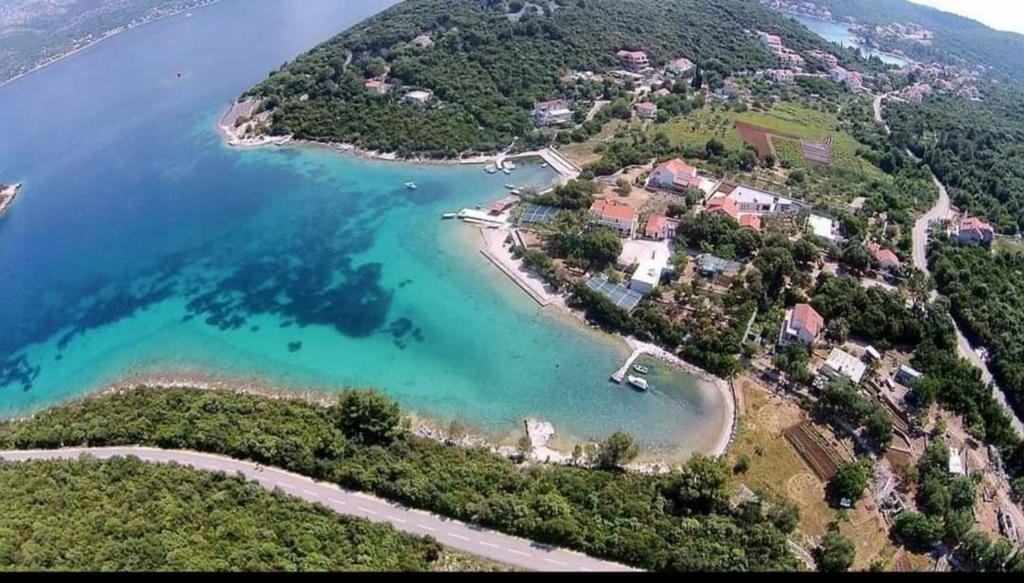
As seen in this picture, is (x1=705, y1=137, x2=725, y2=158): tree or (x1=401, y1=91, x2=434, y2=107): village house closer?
(x1=705, y1=137, x2=725, y2=158): tree

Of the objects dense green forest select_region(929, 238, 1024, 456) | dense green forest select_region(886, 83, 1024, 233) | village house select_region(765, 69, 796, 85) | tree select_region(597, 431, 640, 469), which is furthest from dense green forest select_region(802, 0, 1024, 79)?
tree select_region(597, 431, 640, 469)

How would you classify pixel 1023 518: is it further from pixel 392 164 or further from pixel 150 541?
pixel 392 164

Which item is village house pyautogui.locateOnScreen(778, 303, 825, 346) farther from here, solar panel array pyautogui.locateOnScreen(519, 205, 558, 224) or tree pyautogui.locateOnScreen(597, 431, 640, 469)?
solar panel array pyautogui.locateOnScreen(519, 205, 558, 224)

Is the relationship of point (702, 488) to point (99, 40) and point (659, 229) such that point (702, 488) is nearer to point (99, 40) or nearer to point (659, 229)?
point (659, 229)

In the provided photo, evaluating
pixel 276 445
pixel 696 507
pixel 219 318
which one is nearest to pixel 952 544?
pixel 696 507

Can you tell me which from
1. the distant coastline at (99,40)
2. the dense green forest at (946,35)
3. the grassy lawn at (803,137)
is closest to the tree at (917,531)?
the grassy lawn at (803,137)

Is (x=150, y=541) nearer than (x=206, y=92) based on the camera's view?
Yes

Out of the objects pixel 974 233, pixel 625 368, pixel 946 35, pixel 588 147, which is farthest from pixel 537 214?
pixel 946 35
